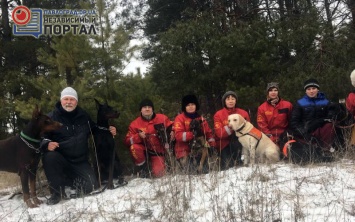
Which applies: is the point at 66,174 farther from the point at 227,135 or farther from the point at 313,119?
the point at 313,119

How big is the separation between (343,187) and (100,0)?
5285mm

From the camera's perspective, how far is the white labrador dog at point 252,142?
5.66m

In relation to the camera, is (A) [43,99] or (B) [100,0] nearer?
(A) [43,99]

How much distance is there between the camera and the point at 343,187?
4.11 meters

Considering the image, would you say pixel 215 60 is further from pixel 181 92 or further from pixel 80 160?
pixel 80 160

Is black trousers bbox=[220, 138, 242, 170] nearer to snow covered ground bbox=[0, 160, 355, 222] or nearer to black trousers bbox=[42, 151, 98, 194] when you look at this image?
snow covered ground bbox=[0, 160, 355, 222]

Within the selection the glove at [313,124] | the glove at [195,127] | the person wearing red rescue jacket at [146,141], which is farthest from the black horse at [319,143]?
the person wearing red rescue jacket at [146,141]

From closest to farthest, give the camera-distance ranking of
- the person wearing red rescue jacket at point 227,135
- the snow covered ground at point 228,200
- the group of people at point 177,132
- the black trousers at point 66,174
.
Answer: the snow covered ground at point 228,200, the black trousers at point 66,174, the group of people at point 177,132, the person wearing red rescue jacket at point 227,135

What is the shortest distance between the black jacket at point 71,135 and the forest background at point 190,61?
82 centimetres

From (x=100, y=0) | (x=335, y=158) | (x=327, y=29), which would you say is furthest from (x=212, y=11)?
(x=335, y=158)

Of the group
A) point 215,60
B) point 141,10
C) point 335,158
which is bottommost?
point 335,158

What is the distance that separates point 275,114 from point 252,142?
2.91 ft

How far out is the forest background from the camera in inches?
258

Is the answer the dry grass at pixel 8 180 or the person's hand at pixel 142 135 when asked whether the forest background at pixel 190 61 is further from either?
the dry grass at pixel 8 180
